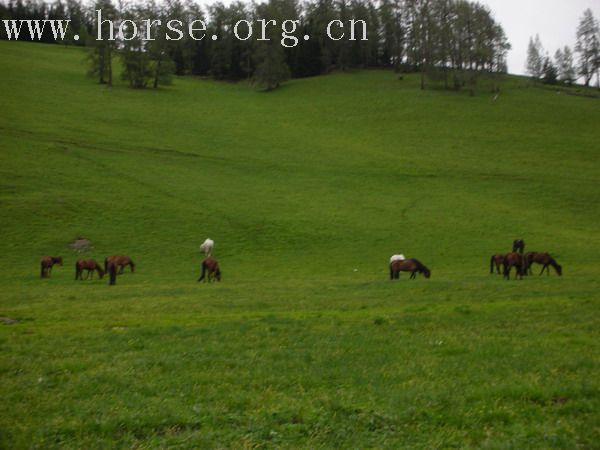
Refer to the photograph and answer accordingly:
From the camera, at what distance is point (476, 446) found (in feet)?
19.9

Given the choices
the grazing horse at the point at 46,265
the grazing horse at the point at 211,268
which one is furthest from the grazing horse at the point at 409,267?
the grazing horse at the point at 46,265

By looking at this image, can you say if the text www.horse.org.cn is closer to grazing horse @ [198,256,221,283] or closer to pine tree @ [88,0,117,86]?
pine tree @ [88,0,117,86]

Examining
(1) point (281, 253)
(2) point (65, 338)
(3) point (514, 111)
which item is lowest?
(1) point (281, 253)

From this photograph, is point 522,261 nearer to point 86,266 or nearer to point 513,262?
point 513,262

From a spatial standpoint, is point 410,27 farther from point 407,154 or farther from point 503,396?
point 503,396

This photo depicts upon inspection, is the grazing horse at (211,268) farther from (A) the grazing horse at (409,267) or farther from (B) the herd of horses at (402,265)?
(A) the grazing horse at (409,267)

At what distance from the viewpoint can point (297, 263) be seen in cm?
3594

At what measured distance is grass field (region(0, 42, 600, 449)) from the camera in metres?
7.04

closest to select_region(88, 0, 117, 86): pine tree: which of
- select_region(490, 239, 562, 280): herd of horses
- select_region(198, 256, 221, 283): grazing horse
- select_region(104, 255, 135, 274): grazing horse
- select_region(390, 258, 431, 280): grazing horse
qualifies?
select_region(104, 255, 135, 274): grazing horse

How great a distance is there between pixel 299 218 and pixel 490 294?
2593cm

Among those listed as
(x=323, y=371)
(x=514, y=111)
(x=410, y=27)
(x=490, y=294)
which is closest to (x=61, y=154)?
(x=490, y=294)

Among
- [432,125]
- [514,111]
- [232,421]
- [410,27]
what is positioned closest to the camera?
[232,421]

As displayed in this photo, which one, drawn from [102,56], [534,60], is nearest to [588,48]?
[534,60]

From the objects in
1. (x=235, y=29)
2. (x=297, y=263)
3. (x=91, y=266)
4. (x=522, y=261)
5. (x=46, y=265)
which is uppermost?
(x=235, y=29)
